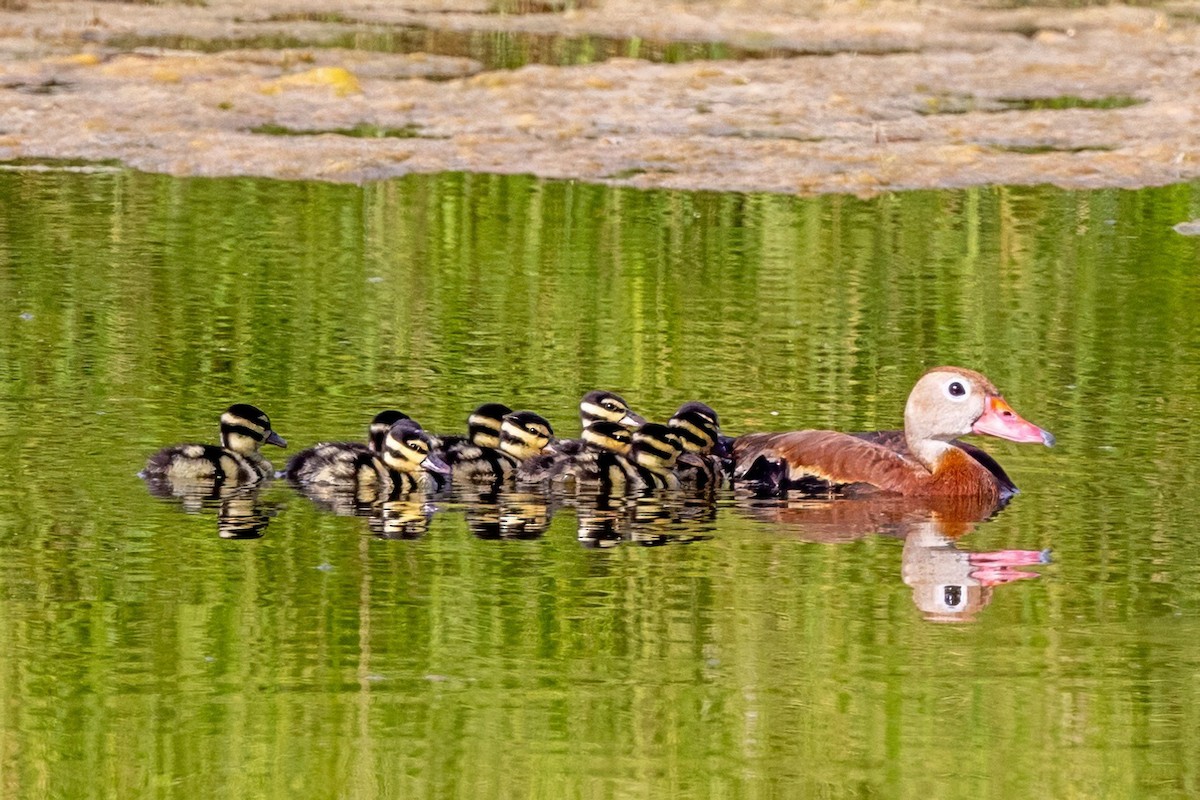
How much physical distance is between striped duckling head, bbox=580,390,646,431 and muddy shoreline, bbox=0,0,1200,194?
18.0 ft

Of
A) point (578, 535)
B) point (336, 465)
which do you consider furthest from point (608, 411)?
Result: point (578, 535)

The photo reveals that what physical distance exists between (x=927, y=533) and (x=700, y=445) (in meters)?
0.95

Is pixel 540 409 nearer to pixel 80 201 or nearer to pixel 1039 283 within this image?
pixel 1039 283

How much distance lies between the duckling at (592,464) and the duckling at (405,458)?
1.26ft

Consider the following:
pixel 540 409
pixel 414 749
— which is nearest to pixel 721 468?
pixel 540 409

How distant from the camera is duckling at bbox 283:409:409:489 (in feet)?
26.6

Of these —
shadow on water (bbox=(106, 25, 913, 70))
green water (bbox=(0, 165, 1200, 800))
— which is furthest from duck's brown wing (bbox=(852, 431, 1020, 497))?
shadow on water (bbox=(106, 25, 913, 70))

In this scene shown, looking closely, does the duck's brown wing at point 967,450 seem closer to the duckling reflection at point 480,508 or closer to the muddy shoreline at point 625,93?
the duckling reflection at point 480,508

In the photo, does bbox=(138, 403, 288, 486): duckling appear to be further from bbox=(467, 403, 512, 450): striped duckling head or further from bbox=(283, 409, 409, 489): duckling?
bbox=(467, 403, 512, 450): striped duckling head

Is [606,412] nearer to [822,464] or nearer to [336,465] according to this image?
[822,464]

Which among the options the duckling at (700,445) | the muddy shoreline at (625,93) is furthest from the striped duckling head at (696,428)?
the muddy shoreline at (625,93)

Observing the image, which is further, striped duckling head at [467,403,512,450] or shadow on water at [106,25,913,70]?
shadow on water at [106,25,913,70]

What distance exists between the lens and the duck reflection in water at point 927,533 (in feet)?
22.4

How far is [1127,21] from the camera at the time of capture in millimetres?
20812
